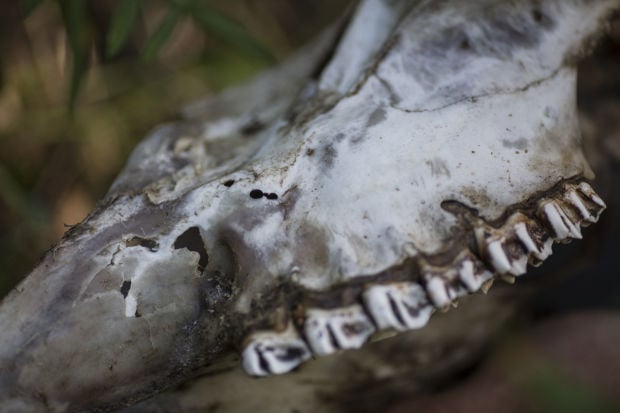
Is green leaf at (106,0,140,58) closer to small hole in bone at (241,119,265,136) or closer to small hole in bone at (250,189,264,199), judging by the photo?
small hole in bone at (241,119,265,136)

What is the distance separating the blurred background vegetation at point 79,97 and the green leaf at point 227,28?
1.17ft

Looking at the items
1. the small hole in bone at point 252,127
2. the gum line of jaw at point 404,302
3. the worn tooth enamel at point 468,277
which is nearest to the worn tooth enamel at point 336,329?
the gum line of jaw at point 404,302

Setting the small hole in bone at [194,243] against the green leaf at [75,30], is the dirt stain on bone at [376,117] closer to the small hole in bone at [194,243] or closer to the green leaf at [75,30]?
the small hole in bone at [194,243]

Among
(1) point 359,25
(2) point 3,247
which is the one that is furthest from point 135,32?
(1) point 359,25

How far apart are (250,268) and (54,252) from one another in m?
0.26

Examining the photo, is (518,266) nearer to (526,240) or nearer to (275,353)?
(526,240)

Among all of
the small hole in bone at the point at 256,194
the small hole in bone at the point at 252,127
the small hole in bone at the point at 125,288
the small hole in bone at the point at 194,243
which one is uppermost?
the small hole in bone at the point at 252,127

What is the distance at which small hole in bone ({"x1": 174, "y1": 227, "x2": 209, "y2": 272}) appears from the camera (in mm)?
865

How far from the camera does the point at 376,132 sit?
86 cm

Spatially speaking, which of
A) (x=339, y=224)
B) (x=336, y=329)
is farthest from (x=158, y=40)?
(x=336, y=329)

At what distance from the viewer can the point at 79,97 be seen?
71.9 inches

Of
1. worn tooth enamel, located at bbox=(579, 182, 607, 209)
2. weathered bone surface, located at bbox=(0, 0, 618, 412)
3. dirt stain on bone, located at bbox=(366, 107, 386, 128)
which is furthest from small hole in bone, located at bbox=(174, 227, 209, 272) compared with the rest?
worn tooth enamel, located at bbox=(579, 182, 607, 209)

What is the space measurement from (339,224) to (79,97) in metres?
1.23

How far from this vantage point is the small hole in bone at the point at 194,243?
2.84ft
